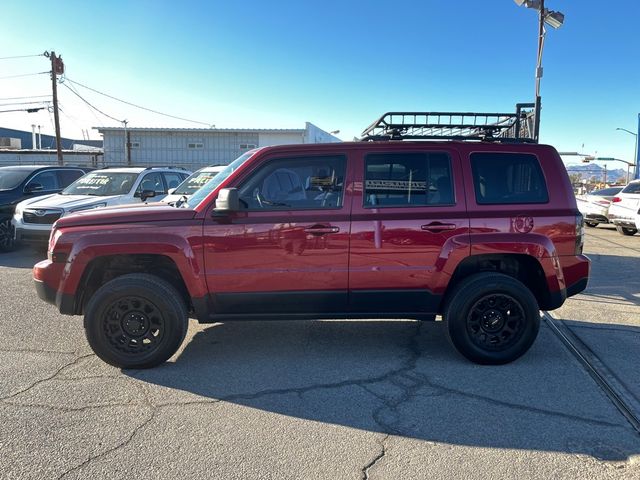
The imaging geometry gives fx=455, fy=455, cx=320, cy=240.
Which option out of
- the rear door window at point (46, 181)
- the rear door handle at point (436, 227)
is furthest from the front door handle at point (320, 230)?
the rear door window at point (46, 181)

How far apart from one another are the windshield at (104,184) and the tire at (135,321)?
6.49 metres

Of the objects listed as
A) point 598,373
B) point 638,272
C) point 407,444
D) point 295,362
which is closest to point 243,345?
point 295,362

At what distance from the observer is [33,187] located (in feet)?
34.4

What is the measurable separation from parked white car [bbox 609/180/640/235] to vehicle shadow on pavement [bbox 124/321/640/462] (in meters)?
9.66

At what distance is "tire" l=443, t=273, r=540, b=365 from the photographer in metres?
4.02

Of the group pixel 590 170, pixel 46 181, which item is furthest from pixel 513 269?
pixel 590 170

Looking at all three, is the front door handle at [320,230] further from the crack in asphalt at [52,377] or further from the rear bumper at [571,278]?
the crack in asphalt at [52,377]

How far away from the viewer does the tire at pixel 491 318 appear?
4.02 metres

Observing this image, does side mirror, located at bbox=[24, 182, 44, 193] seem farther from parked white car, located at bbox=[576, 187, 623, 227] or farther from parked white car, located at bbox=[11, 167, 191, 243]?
parked white car, located at bbox=[576, 187, 623, 227]

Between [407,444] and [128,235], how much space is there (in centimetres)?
273

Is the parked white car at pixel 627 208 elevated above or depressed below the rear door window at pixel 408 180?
below

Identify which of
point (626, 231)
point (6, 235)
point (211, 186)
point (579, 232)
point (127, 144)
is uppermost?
point (127, 144)

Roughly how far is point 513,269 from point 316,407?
2.30 metres

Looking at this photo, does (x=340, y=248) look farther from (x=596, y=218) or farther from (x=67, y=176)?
(x=596, y=218)
